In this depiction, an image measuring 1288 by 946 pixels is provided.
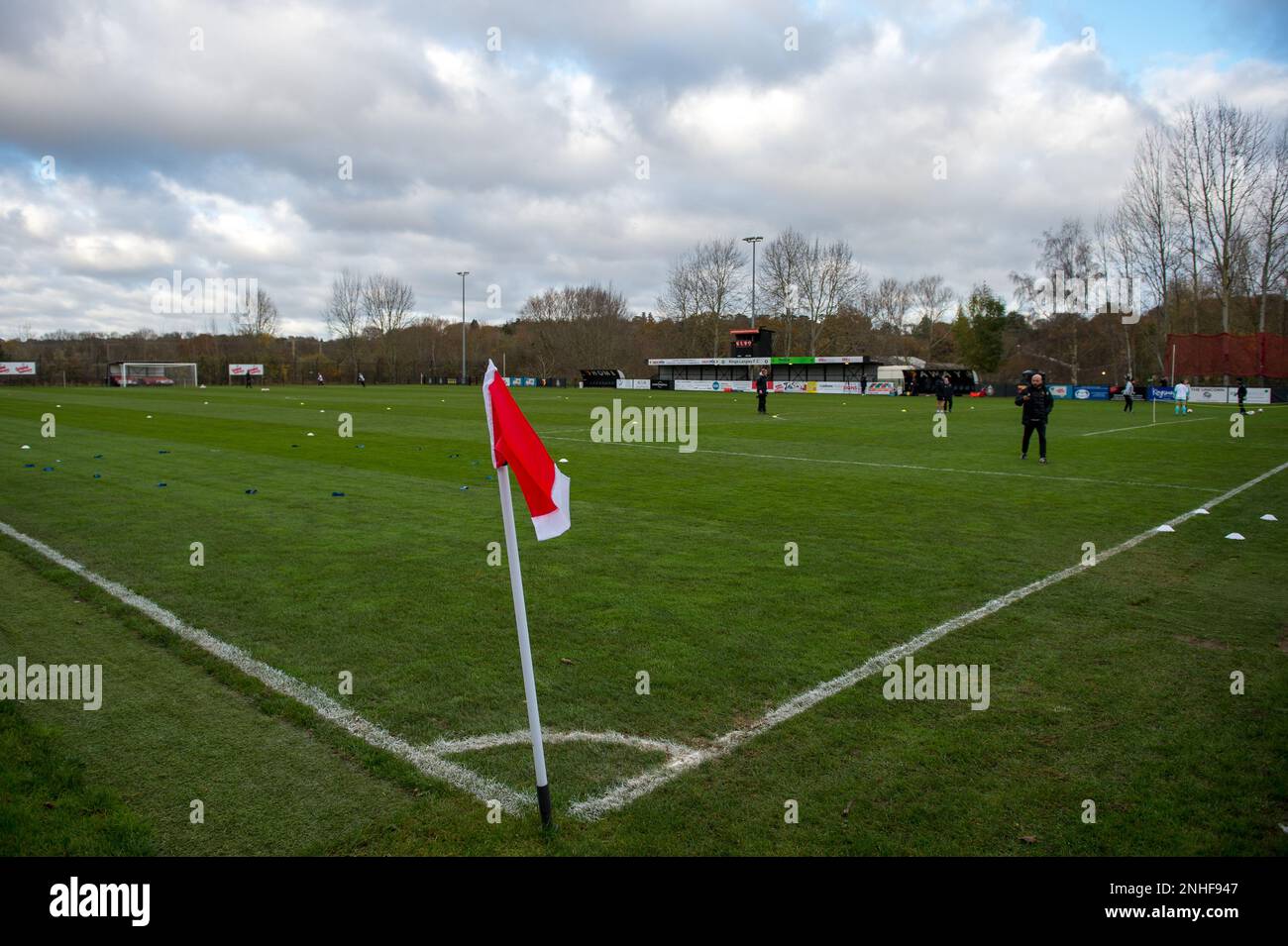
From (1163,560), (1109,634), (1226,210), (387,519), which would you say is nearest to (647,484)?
(387,519)

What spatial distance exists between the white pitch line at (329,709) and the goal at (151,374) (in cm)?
8268

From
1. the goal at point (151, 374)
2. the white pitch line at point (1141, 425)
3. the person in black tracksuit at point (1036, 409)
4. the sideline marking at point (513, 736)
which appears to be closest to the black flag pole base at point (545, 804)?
the sideline marking at point (513, 736)

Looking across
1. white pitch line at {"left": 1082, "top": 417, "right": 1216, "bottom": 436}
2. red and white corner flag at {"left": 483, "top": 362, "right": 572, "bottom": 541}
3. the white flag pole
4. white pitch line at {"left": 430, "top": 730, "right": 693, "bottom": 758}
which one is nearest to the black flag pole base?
the white flag pole

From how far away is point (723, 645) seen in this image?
6176mm

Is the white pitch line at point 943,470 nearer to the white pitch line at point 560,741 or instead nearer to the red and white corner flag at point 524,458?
the white pitch line at point 560,741

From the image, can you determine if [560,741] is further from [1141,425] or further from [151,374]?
[151,374]

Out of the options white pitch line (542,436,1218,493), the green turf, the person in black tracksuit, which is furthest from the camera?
the person in black tracksuit

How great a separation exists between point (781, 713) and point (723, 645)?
1.25 m

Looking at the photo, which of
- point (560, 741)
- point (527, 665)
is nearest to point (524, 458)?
point (527, 665)

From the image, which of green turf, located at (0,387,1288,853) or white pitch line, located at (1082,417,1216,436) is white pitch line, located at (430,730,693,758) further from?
white pitch line, located at (1082,417,1216,436)

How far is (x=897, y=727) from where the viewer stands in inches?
189

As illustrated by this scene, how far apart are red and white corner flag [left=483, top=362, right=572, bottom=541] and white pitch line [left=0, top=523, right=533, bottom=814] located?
139 centimetres

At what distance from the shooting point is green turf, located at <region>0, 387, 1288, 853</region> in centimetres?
383
